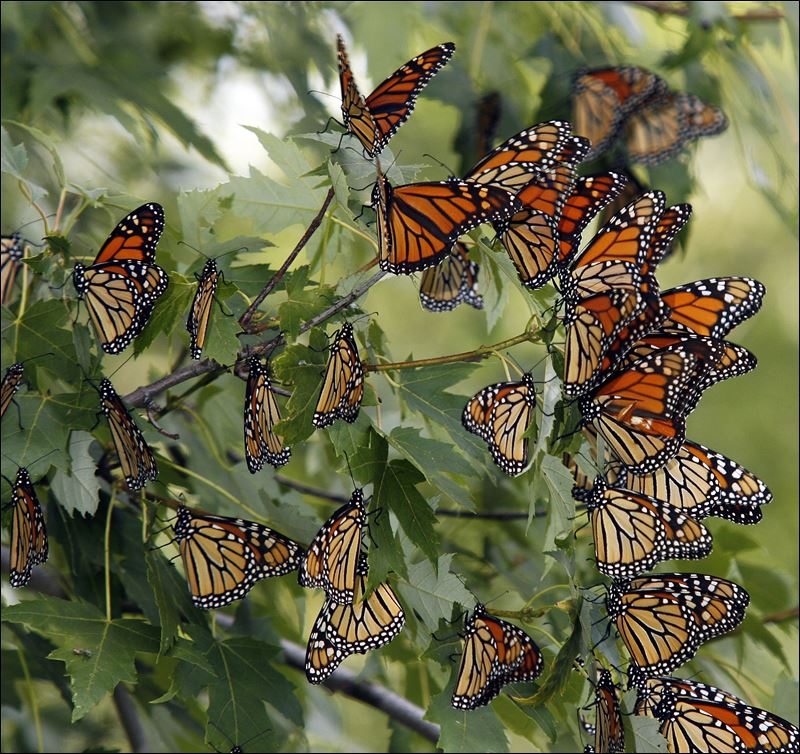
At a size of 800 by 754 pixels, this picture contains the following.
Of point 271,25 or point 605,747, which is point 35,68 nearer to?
point 271,25

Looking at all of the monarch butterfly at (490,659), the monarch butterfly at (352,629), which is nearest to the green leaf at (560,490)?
the monarch butterfly at (490,659)

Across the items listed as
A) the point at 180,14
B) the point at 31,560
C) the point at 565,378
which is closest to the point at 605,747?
the point at 565,378

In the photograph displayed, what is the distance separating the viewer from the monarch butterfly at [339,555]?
123 cm

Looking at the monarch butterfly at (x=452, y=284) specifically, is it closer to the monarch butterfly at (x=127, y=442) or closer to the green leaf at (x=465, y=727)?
the monarch butterfly at (x=127, y=442)

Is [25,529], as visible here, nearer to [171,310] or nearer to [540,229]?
[171,310]

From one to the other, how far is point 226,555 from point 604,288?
0.67 metres

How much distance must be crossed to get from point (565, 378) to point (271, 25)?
185 cm

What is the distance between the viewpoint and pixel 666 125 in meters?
2.74

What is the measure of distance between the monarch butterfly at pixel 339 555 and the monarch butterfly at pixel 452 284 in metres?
0.40

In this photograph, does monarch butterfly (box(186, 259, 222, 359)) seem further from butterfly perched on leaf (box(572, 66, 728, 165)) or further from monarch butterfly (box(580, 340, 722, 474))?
butterfly perched on leaf (box(572, 66, 728, 165))

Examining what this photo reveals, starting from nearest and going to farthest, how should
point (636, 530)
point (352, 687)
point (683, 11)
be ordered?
point (636, 530)
point (352, 687)
point (683, 11)

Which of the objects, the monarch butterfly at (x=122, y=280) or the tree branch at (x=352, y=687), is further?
the tree branch at (x=352, y=687)

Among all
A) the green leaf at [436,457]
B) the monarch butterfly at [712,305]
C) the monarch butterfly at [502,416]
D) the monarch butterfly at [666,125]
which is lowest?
the green leaf at [436,457]

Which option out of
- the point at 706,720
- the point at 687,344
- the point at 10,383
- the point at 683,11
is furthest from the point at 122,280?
the point at 683,11
